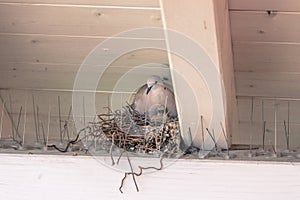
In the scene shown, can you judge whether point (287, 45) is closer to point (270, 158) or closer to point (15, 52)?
point (270, 158)

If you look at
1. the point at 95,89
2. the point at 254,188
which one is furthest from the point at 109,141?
the point at 95,89

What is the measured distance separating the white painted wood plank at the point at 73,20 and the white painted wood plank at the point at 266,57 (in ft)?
0.76

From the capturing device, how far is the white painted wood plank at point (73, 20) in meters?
1.47

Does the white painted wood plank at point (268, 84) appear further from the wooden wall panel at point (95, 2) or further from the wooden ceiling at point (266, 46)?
the wooden wall panel at point (95, 2)

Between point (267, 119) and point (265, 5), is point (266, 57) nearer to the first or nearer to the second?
point (265, 5)

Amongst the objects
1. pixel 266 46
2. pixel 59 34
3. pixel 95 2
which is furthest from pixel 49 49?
pixel 266 46

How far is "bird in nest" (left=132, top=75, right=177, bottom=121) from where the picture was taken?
58.6 inches

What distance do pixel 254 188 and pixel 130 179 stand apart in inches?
9.5

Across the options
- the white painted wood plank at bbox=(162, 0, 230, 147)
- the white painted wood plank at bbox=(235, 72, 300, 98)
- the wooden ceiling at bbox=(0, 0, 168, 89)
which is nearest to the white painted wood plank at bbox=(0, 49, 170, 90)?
the wooden ceiling at bbox=(0, 0, 168, 89)

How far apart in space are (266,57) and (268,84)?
0.14m

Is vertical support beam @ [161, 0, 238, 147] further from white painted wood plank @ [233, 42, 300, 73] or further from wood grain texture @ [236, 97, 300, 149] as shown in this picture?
wood grain texture @ [236, 97, 300, 149]

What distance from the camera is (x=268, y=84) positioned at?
67.4 inches

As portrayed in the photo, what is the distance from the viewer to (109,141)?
1.35 meters

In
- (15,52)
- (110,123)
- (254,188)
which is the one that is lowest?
(254,188)
